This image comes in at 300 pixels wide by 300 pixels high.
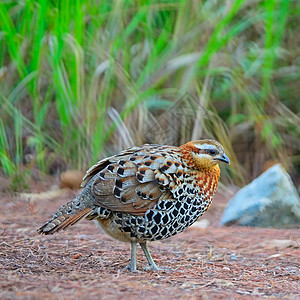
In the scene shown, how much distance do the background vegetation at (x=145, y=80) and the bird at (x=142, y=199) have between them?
88.3 inches

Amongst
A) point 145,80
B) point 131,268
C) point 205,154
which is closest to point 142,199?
point 131,268

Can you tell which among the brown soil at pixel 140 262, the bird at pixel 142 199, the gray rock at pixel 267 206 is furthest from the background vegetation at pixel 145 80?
the bird at pixel 142 199

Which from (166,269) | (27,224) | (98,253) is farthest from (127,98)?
(166,269)

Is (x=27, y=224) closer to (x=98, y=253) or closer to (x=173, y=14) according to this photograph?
(x=98, y=253)

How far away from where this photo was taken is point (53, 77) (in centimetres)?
605

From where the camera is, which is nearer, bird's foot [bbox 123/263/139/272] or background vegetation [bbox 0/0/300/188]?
bird's foot [bbox 123/263/139/272]

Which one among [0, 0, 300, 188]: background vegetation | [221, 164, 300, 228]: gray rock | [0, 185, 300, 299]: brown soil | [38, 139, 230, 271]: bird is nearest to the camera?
[0, 185, 300, 299]: brown soil

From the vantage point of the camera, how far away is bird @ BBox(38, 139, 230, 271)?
12.0ft

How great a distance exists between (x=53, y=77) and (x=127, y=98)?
866 millimetres

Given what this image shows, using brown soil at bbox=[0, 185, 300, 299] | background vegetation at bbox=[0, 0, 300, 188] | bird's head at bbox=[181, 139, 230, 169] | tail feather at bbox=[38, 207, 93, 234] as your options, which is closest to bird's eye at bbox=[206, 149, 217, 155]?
bird's head at bbox=[181, 139, 230, 169]

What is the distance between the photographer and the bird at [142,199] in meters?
3.66

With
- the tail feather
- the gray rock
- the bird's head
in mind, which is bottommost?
the gray rock

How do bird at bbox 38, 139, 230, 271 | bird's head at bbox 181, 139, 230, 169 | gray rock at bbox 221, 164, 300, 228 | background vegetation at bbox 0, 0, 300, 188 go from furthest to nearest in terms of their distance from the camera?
background vegetation at bbox 0, 0, 300, 188 < gray rock at bbox 221, 164, 300, 228 < bird's head at bbox 181, 139, 230, 169 < bird at bbox 38, 139, 230, 271

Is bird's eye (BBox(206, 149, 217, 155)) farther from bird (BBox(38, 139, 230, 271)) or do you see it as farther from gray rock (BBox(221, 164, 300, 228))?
gray rock (BBox(221, 164, 300, 228))
